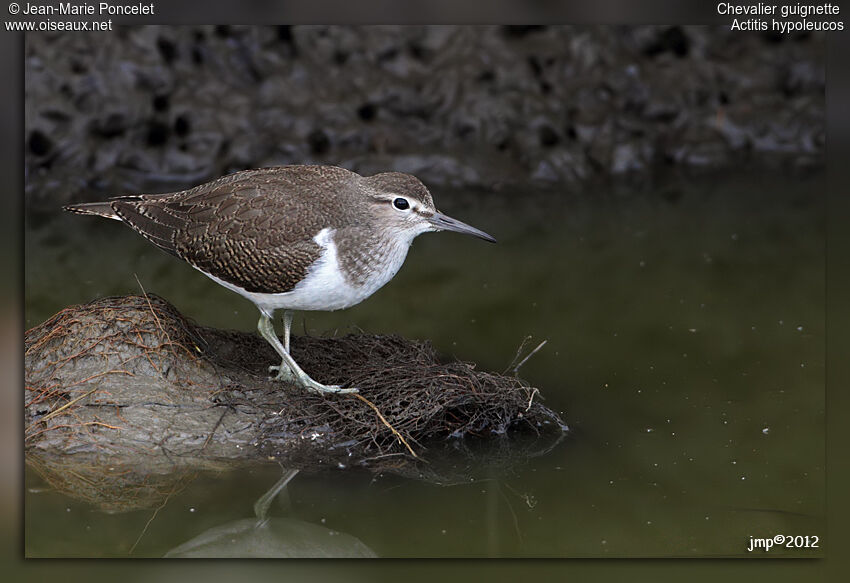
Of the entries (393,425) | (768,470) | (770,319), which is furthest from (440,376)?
(770,319)

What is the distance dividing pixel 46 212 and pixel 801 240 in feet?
24.0

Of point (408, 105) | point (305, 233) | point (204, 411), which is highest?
point (408, 105)

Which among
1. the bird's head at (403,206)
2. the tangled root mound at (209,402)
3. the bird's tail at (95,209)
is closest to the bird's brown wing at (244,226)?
the bird's tail at (95,209)

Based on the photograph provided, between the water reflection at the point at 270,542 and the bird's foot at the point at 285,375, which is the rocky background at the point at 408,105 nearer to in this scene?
the bird's foot at the point at 285,375

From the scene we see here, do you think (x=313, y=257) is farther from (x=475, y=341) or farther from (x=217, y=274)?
(x=475, y=341)

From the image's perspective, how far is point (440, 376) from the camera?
7086 mm

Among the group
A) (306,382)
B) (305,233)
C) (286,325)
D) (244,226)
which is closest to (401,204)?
(305,233)

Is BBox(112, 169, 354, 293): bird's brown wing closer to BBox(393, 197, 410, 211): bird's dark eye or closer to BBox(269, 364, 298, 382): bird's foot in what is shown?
BBox(393, 197, 410, 211): bird's dark eye

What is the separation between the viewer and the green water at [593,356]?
6.18 m

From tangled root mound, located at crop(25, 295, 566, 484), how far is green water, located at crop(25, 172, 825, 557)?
334mm

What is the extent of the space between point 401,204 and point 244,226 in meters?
0.99

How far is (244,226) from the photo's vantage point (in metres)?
6.98

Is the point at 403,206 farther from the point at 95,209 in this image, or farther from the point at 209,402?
the point at 95,209

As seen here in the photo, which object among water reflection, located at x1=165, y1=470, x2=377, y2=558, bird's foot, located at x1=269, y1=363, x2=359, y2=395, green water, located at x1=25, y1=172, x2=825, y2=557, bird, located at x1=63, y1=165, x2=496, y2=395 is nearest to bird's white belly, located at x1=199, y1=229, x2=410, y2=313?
bird, located at x1=63, y1=165, x2=496, y2=395
